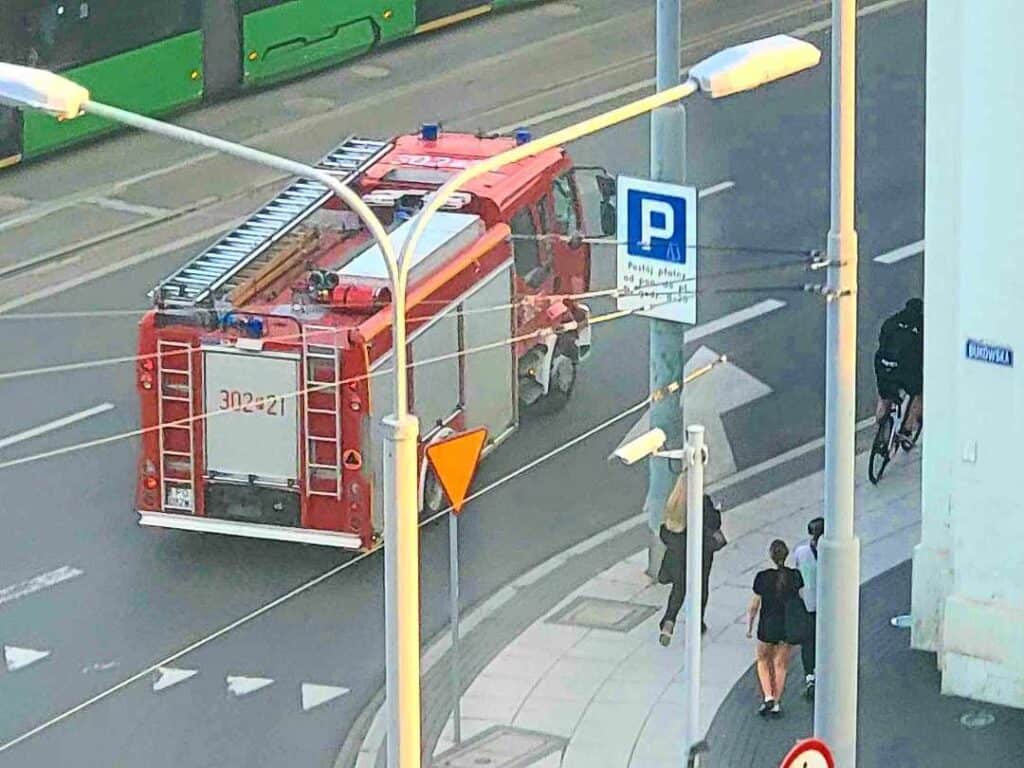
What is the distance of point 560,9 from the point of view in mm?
39062

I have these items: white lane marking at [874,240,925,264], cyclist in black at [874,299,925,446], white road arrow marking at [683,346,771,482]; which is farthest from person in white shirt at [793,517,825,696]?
white lane marking at [874,240,925,264]

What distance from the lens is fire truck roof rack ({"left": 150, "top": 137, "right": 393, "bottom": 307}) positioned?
2222 cm

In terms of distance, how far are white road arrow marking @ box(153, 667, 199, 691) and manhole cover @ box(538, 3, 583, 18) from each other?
19.8 meters

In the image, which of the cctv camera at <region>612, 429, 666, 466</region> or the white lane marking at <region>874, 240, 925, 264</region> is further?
the white lane marking at <region>874, 240, 925, 264</region>

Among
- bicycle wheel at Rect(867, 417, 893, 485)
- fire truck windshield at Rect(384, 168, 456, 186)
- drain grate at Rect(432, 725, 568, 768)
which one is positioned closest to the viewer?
drain grate at Rect(432, 725, 568, 768)

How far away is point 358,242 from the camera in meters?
23.5

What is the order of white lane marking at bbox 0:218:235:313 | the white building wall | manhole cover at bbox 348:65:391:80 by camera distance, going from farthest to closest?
1. manhole cover at bbox 348:65:391:80
2. white lane marking at bbox 0:218:235:313
3. the white building wall

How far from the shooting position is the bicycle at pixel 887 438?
78.5ft

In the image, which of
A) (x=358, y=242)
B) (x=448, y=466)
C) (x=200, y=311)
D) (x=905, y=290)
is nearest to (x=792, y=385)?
(x=905, y=290)

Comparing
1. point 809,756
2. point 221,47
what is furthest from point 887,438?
point 221,47

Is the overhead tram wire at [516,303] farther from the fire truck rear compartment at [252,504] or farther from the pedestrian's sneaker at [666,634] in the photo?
the pedestrian's sneaker at [666,634]

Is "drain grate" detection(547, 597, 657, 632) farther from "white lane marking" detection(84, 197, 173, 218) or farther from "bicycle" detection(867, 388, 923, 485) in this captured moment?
"white lane marking" detection(84, 197, 173, 218)

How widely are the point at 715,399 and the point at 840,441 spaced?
11.0 metres

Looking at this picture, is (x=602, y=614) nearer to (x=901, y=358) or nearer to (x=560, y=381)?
(x=901, y=358)
